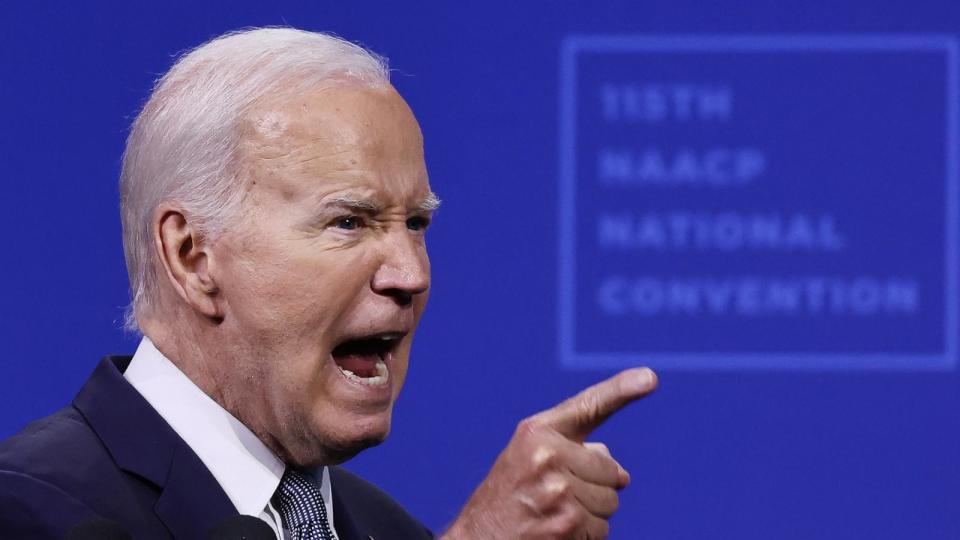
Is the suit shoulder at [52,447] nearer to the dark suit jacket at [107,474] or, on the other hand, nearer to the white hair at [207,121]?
the dark suit jacket at [107,474]

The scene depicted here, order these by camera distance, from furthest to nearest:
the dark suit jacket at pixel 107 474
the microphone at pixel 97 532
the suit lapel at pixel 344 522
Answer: the suit lapel at pixel 344 522 < the dark suit jacket at pixel 107 474 < the microphone at pixel 97 532

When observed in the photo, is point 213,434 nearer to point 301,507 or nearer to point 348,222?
point 301,507

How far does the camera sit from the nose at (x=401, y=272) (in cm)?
144

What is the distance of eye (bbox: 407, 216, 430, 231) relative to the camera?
59.2 inches

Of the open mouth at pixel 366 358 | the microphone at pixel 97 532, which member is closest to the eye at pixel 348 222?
the open mouth at pixel 366 358

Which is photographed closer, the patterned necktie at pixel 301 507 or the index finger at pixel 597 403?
the index finger at pixel 597 403

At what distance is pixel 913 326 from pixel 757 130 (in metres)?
0.41

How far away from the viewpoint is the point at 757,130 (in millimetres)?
2457

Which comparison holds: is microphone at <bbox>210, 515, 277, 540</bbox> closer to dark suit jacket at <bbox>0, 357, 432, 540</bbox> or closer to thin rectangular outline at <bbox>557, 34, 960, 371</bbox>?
dark suit jacket at <bbox>0, 357, 432, 540</bbox>

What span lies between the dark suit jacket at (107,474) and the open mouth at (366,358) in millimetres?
175

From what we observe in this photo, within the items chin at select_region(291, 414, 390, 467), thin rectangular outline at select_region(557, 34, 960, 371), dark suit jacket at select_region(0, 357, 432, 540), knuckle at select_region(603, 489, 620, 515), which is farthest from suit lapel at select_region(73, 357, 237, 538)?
thin rectangular outline at select_region(557, 34, 960, 371)

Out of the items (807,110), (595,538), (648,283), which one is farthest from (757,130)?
(595,538)

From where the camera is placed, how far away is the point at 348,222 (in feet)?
4.74

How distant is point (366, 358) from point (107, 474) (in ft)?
0.93
